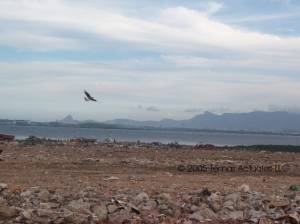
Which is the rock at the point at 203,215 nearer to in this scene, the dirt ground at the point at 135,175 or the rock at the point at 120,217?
the rock at the point at 120,217

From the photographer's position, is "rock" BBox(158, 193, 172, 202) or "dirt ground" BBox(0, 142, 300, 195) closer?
"rock" BBox(158, 193, 172, 202)

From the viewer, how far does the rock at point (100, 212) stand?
13078 millimetres

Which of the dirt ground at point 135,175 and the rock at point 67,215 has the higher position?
the dirt ground at point 135,175

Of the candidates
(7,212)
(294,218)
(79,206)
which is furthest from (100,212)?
(294,218)

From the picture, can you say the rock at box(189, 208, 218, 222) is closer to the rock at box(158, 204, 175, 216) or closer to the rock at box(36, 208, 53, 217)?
the rock at box(158, 204, 175, 216)

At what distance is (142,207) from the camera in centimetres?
1385

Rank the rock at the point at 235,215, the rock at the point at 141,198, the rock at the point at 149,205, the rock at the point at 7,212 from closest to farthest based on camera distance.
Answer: the rock at the point at 7,212 → the rock at the point at 235,215 → the rock at the point at 149,205 → the rock at the point at 141,198

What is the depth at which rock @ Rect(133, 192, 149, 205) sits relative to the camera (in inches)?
565

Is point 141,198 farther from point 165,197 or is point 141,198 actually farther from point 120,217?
point 120,217

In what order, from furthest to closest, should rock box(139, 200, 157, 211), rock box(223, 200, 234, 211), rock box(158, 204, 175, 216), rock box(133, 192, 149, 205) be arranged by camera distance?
rock box(133, 192, 149, 205), rock box(223, 200, 234, 211), rock box(139, 200, 157, 211), rock box(158, 204, 175, 216)

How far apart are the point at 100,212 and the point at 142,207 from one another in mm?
1008

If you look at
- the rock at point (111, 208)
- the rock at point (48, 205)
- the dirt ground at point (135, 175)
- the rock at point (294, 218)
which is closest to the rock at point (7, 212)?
the rock at point (48, 205)

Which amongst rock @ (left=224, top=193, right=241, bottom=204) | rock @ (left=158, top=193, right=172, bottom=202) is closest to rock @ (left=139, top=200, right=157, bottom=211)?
rock @ (left=158, top=193, right=172, bottom=202)

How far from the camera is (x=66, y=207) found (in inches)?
542
